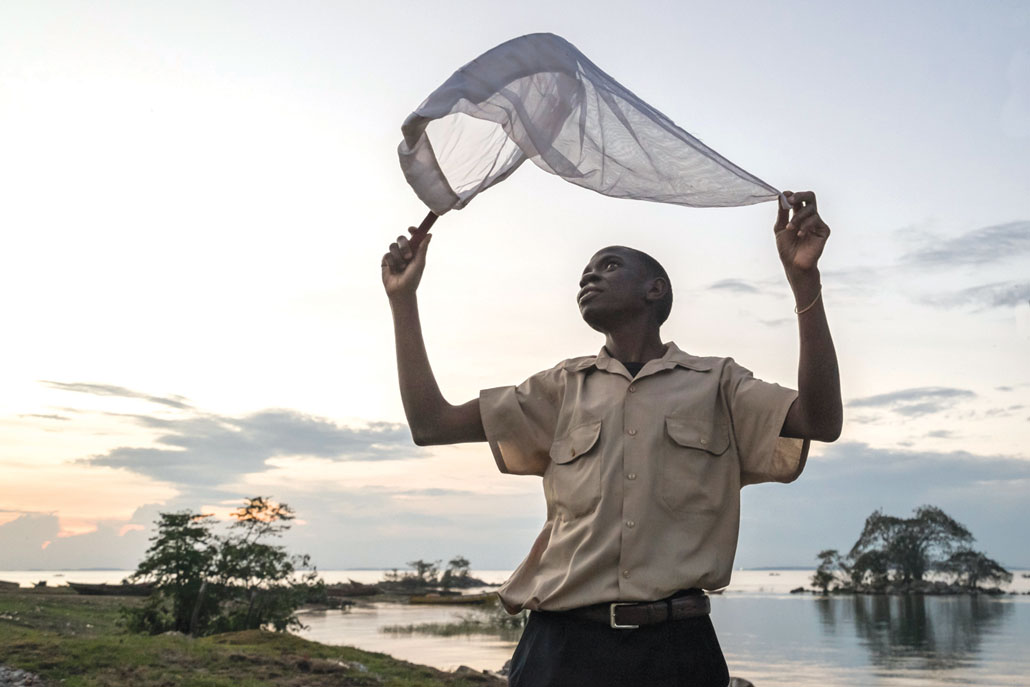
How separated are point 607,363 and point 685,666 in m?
0.92

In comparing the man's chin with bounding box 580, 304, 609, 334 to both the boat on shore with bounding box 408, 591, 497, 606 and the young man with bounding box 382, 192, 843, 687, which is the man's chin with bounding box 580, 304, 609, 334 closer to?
the young man with bounding box 382, 192, 843, 687

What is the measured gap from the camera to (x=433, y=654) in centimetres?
1717

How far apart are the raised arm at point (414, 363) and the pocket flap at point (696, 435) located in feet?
2.18

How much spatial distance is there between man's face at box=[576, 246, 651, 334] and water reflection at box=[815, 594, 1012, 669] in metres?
20.8

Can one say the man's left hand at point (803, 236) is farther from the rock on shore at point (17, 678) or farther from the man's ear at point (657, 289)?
the rock on shore at point (17, 678)

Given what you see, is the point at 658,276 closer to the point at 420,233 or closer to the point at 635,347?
the point at 635,347

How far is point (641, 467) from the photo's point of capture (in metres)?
2.56

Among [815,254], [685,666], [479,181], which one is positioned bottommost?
[685,666]

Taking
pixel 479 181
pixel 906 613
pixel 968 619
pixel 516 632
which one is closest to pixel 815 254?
pixel 479 181

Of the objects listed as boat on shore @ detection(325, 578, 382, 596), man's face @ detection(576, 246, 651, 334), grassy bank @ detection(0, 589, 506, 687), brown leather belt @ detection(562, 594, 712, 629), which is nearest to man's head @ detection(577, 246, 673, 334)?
man's face @ detection(576, 246, 651, 334)

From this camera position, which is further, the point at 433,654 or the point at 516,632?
the point at 516,632

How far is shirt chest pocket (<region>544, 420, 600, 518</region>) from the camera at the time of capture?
8.55ft

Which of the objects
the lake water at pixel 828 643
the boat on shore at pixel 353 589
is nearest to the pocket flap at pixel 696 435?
the lake water at pixel 828 643

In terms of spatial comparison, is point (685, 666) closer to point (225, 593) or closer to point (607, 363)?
point (607, 363)
